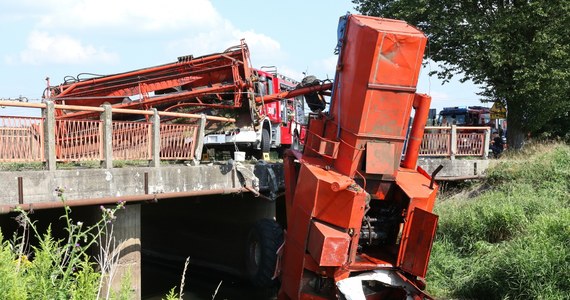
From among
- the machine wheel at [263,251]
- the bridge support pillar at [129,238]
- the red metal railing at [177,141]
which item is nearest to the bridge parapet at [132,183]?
the red metal railing at [177,141]

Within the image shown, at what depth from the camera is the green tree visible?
17.7m

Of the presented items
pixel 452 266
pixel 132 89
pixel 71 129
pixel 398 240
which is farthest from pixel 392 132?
pixel 132 89

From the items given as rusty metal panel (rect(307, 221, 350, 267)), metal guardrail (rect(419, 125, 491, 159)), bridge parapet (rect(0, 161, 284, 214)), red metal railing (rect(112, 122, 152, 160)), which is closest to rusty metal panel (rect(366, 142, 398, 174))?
rusty metal panel (rect(307, 221, 350, 267))

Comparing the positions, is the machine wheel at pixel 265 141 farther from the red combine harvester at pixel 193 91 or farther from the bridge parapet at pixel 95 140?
A: the bridge parapet at pixel 95 140

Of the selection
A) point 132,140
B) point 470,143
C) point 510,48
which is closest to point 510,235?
point 470,143

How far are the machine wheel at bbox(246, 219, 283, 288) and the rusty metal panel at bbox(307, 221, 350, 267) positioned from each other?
9.50 ft

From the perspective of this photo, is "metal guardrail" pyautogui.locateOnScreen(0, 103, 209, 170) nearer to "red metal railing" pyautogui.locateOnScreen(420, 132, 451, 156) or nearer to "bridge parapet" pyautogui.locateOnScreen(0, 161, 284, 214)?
"bridge parapet" pyautogui.locateOnScreen(0, 161, 284, 214)

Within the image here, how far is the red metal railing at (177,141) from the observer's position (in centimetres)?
1052

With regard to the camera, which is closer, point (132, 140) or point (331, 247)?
point (331, 247)

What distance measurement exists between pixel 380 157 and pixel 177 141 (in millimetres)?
4269

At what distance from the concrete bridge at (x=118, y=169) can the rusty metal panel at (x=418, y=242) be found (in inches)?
155

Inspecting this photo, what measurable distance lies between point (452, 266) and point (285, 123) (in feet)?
29.3

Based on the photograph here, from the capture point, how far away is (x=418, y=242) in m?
7.83

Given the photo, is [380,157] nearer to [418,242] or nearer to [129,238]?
[418,242]
